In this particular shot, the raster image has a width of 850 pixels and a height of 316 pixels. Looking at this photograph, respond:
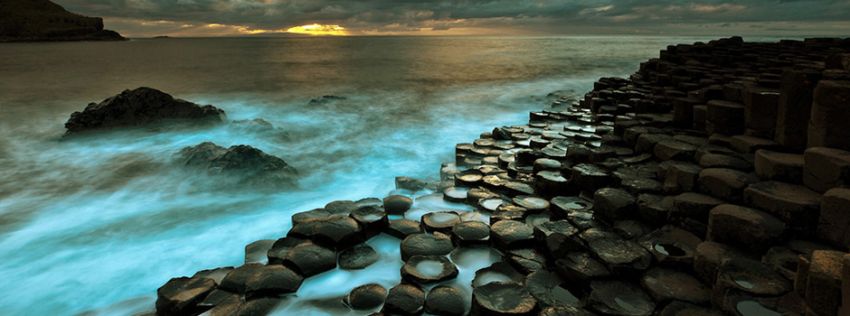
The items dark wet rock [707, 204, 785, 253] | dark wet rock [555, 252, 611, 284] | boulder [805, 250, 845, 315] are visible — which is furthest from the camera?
dark wet rock [555, 252, 611, 284]

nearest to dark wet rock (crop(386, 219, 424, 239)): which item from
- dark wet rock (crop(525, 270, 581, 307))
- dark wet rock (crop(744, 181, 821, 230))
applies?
dark wet rock (crop(525, 270, 581, 307))

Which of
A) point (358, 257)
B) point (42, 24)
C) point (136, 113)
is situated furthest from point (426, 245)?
point (42, 24)

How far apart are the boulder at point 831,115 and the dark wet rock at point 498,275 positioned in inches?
92.0

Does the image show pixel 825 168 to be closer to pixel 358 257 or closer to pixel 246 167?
pixel 358 257

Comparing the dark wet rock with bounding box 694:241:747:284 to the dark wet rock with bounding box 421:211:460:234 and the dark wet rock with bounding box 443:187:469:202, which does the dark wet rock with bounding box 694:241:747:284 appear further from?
the dark wet rock with bounding box 443:187:469:202

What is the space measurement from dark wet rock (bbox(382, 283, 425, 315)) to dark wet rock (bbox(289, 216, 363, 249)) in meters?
0.83

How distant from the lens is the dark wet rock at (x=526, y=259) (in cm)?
295

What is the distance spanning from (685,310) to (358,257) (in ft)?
7.01

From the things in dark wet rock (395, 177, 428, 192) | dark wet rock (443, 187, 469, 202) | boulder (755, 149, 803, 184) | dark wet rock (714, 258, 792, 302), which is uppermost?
boulder (755, 149, 803, 184)

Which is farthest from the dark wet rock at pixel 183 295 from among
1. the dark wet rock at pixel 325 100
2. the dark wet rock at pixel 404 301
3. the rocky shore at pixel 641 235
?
the dark wet rock at pixel 325 100

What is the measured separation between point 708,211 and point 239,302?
122 inches

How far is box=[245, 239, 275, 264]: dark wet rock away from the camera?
11.0ft

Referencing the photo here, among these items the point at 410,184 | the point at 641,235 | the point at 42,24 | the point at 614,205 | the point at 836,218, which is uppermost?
the point at 42,24

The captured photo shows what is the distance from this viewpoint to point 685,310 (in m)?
2.24
